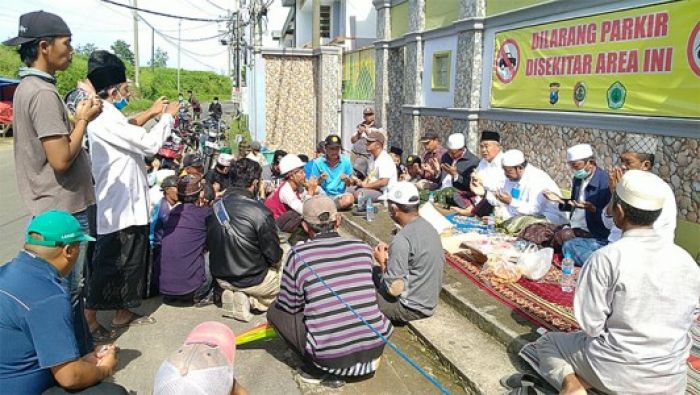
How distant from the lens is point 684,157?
516 centimetres

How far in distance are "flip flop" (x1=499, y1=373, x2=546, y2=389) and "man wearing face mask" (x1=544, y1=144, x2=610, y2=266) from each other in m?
2.21

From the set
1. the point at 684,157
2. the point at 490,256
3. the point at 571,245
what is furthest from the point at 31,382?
the point at 684,157

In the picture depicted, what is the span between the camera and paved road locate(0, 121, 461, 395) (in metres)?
3.59

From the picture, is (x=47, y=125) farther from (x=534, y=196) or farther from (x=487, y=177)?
(x=487, y=177)

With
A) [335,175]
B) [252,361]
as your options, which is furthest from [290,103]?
[252,361]

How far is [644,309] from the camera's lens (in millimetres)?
2539

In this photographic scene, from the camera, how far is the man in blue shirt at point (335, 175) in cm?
766

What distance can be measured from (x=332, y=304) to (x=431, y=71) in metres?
7.74

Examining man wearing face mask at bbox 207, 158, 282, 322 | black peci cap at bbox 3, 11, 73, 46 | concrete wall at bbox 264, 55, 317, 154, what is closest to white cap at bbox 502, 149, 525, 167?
man wearing face mask at bbox 207, 158, 282, 322

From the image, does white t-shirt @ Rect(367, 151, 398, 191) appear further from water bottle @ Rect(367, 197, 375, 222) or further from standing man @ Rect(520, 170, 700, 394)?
standing man @ Rect(520, 170, 700, 394)

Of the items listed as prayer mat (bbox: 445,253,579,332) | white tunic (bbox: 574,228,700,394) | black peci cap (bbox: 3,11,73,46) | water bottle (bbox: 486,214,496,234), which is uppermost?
black peci cap (bbox: 3,11,73,46)

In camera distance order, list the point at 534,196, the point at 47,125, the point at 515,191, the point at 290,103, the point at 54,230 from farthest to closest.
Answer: the point at 290,103, the point at 515,191, the point at 534,196, the point at 47,125, the point at 54,230

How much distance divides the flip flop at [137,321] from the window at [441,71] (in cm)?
687

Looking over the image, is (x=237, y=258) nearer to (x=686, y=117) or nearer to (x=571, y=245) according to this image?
(x=571, y=245)
